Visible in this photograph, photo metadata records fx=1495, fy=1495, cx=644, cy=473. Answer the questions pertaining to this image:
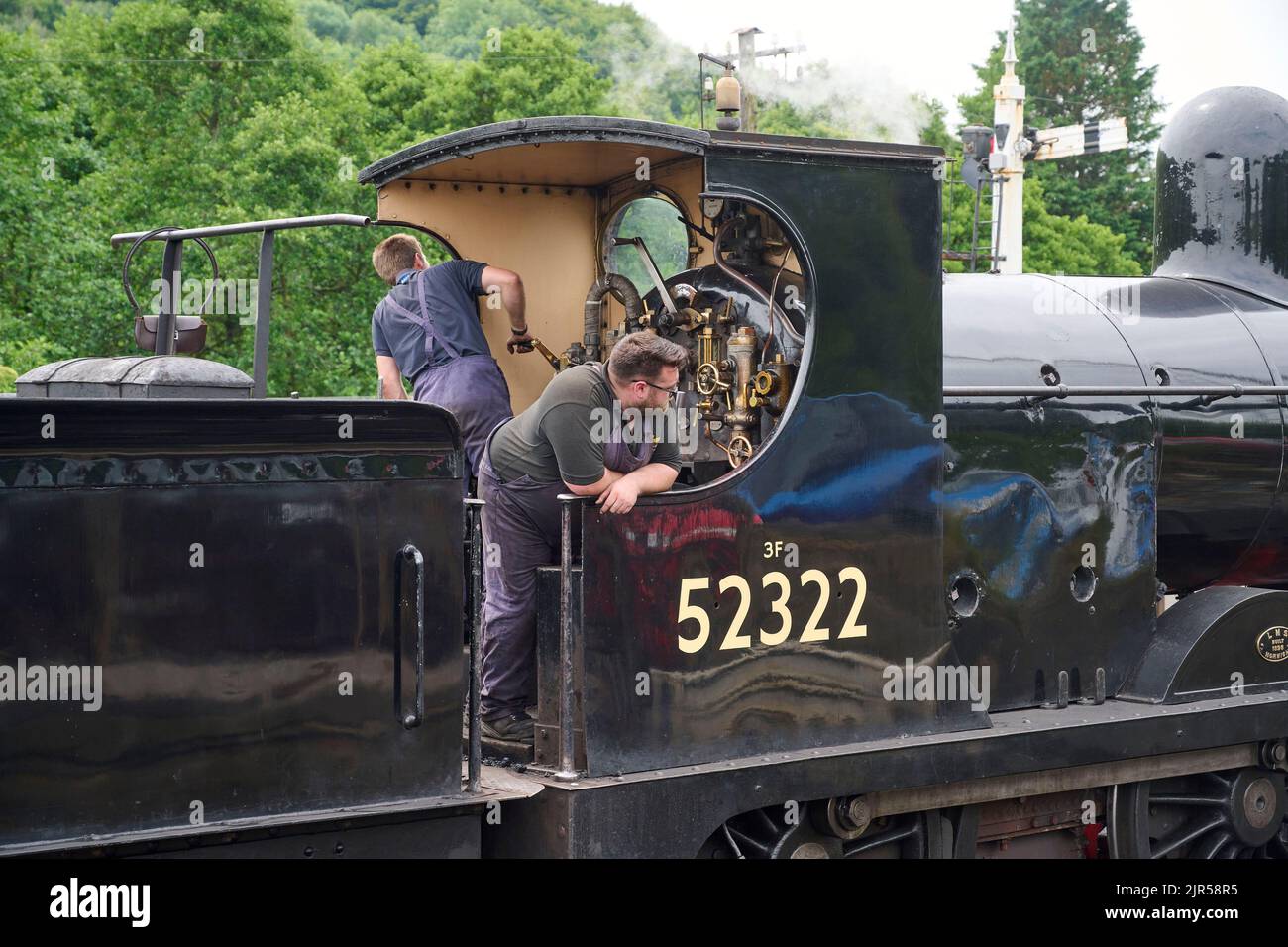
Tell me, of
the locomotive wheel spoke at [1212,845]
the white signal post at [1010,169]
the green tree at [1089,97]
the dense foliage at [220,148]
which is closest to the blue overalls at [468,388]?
the locomotive wheel spoke at [1212,845]

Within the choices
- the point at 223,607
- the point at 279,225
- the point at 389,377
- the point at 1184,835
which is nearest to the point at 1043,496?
the point at 1184,835

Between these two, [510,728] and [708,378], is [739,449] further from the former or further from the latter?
[510,728]

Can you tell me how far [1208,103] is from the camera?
734 cm

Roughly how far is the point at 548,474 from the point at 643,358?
19.2 inches

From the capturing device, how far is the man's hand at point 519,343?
240 inches

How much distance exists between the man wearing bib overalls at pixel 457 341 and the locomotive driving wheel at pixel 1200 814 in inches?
113

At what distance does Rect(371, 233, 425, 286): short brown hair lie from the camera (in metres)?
6.24

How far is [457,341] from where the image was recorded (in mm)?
5707

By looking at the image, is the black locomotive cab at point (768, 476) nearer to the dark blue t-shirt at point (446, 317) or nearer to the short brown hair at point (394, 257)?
the dark blue t-shirt at point (446, 317)

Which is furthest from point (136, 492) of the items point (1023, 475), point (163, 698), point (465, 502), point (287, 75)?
point (287, 75)

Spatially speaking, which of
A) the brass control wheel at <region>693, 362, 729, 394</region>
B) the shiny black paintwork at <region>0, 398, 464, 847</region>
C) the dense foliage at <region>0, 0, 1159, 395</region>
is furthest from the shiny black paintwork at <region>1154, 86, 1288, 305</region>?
the dense foliage at <region>0, 0, 1159, 395</region>

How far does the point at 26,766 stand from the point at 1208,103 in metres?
6.24

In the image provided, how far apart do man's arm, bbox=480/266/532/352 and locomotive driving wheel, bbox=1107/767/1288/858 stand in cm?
299

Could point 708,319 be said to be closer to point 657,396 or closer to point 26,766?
point 657,396
